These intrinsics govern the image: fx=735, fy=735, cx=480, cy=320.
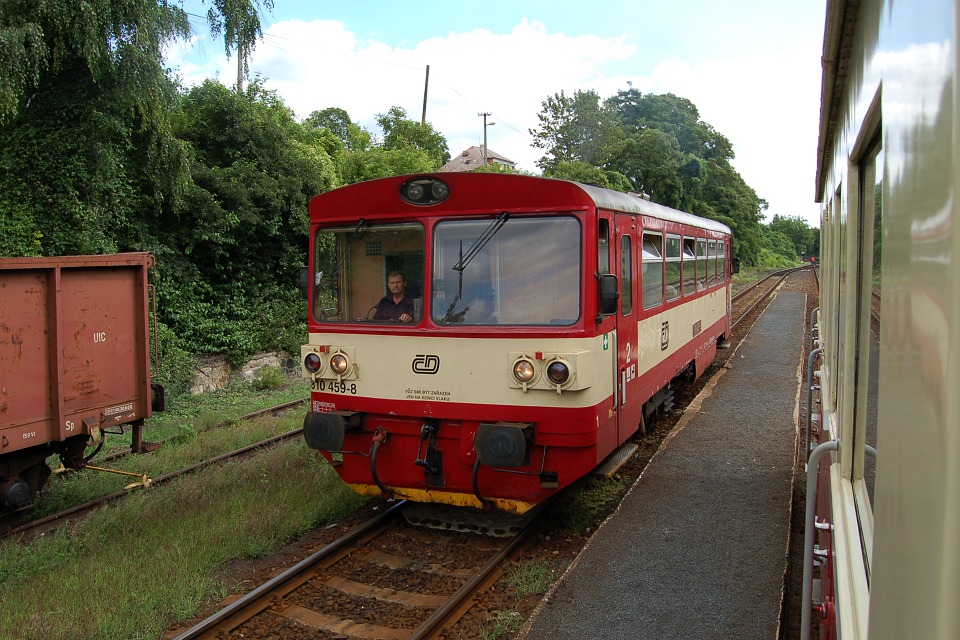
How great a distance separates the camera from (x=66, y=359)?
7277 mm

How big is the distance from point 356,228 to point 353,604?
9.85 feet

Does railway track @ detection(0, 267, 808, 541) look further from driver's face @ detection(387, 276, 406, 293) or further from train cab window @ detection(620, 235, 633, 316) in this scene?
train cab window @ detection(620, 235, 633, 316)

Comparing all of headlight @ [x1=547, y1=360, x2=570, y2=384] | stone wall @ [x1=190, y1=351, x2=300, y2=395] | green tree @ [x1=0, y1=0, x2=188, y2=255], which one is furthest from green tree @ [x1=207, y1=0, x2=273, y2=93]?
headlight @ [x1=547, y1=360, x2=570, y2=384]

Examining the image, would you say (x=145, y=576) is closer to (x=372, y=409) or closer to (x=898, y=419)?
(x=372, y=409)

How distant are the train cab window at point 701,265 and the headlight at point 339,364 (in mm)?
6327

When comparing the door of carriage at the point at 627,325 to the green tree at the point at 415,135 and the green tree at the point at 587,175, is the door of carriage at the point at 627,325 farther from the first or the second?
the green tree at the point at 415,135

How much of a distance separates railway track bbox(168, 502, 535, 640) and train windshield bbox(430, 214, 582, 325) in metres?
1.91

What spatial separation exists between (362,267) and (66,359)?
334cm

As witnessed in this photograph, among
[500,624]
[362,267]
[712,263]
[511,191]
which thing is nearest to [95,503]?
[362,267]

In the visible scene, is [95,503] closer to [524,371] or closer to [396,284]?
[396,284]

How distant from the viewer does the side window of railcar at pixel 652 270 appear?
7309 mm

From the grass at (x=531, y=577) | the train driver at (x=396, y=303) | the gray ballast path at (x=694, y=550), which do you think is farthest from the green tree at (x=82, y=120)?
the gray ballast path at (x=694, y=550)

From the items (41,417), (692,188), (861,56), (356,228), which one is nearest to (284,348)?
(41,417)

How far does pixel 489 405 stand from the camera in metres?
5.72
